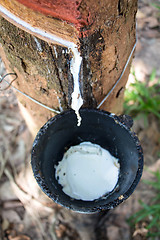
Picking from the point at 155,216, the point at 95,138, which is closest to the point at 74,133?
the point at 95,138

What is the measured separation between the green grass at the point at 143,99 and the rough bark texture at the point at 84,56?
3.27ft

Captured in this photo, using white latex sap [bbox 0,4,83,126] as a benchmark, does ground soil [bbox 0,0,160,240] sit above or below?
below

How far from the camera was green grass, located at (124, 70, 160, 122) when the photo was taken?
2062mm

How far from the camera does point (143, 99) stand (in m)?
2.19

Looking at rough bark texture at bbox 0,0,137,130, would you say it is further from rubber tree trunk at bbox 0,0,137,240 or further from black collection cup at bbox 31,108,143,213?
black collection cup at bbox 31,108,143,213

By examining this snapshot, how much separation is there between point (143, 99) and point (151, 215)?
0.99 metres

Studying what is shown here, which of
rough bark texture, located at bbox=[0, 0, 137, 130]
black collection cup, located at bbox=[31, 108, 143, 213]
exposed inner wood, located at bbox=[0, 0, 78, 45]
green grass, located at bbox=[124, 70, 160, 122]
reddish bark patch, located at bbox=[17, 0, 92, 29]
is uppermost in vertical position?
reddish bark patch, located at bbox=[17, 0, 92, 29]

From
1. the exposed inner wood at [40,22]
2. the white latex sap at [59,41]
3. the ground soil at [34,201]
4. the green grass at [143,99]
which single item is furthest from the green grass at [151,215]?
the exposed inner wood at [40,22]

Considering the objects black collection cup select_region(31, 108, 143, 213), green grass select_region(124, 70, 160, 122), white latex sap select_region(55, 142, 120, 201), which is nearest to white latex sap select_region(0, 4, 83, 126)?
black collection cup select_region(31, 108, 143, 213)

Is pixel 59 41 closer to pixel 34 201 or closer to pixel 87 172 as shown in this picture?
pixel 87 172

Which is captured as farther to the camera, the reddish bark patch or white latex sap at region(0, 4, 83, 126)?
white latex sap at region(0, 4, 83, 126)

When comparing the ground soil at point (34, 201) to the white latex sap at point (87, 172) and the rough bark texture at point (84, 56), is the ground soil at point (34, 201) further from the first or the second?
the white latex sap at point (87, 172)

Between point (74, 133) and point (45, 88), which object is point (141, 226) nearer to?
point (74, 133)

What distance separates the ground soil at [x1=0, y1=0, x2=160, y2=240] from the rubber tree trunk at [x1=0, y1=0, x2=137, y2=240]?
1.10 feet
